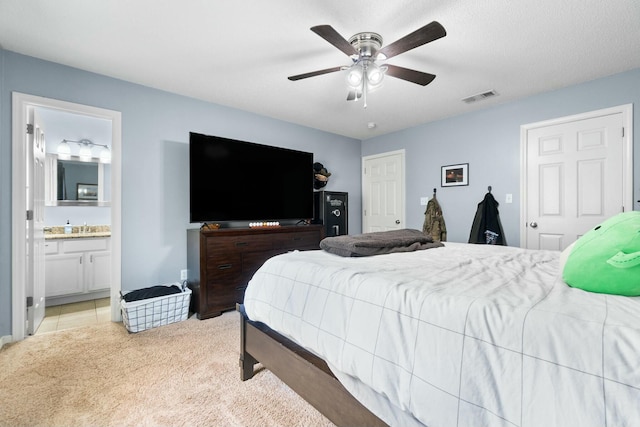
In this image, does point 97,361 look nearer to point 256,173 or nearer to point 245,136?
point 256,173

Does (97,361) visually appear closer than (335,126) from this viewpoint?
Yes

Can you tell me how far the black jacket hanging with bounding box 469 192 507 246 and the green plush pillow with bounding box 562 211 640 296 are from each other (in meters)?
2.57

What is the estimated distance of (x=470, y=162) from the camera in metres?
3.79

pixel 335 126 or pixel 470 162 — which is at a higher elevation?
pixel 335 126

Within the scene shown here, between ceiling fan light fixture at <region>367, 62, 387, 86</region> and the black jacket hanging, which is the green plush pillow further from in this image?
the black jacket hanging

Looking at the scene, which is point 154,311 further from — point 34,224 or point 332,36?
point 332,36

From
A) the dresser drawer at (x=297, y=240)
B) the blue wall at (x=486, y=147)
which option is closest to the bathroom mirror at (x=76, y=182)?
the dresser drawer at (x=297, y=240)

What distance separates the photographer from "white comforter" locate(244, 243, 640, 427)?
0.66 m

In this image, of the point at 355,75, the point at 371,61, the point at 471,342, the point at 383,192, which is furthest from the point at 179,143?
the point at 471,342

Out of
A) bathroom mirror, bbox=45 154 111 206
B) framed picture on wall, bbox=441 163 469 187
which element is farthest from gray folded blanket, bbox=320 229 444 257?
bathroom mirror, bbox=45 154 111 206

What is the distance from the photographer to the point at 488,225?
3518mm

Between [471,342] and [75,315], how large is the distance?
3869 mm

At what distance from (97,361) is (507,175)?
4401mm

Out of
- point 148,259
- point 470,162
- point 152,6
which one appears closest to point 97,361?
point 148,259
